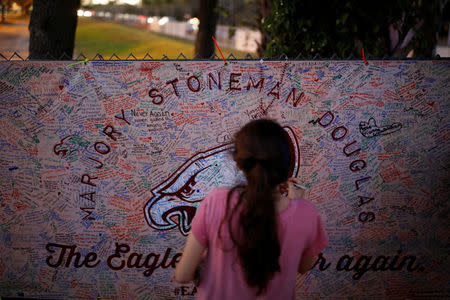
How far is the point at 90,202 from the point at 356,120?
7.40 feet

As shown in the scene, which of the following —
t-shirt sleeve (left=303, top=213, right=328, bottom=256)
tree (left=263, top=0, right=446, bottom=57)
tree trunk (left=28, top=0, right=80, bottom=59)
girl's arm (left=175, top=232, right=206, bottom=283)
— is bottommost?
girl's arm (left=175, top=232, right=206, bottom=283)

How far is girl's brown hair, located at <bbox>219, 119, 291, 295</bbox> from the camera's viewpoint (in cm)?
147

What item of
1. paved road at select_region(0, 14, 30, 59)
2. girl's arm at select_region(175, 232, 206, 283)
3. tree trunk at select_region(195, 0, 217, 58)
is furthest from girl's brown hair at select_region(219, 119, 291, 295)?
paved road at select_region(0, 14, 30, 59)

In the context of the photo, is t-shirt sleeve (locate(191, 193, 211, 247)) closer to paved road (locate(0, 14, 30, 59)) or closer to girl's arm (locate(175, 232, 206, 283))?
girl's arm (locate(175, 232, 206, 283))

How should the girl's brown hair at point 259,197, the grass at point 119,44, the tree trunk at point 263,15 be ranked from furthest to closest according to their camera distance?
1. the grass at point 119,44
2. the tree trunk at point 263,15
3. the girl's brown hair at point 259,197

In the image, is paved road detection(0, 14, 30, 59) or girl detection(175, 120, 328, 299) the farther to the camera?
paved road detection(0, 14, 30, 59)

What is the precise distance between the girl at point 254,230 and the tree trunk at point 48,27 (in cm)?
365

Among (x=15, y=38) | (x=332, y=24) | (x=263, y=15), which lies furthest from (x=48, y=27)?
(x=15, y=38)

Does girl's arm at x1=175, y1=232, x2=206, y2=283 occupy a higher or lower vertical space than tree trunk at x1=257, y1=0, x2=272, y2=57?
lower

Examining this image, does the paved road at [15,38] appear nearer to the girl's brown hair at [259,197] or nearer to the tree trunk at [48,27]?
the tree trunk at [48,27]

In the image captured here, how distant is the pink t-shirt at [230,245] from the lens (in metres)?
1.53

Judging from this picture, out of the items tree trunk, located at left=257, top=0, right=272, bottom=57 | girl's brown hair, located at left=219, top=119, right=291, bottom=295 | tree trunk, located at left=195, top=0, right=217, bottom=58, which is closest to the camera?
girl's brown hair, located at left=219, top=119, right=291, bottom=295

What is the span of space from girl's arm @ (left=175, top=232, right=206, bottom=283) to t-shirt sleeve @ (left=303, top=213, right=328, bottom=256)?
48 cm

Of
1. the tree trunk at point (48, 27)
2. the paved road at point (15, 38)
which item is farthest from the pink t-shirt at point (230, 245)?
the paved road at point (15, 38)
